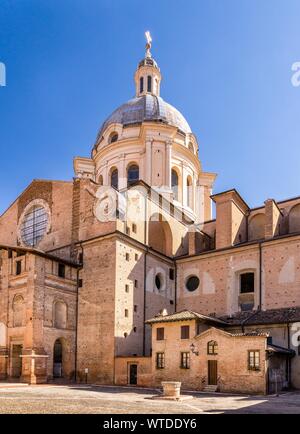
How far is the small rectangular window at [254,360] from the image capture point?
25.7 metres

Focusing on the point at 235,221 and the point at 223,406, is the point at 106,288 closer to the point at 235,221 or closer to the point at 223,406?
the point at 235,221

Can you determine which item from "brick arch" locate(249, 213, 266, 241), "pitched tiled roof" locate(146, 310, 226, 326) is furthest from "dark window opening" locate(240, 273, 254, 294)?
"brick arch" locate(249, 213, 266, 241)

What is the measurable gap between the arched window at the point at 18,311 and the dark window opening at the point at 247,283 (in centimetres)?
1461

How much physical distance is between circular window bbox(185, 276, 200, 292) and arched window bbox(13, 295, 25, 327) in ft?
39.9

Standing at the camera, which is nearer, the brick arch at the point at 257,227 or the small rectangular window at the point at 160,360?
the small rectangular window at the point at 160,360

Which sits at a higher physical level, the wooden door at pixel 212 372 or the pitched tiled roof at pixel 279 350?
the pitched tiled roof at pixel 279 350

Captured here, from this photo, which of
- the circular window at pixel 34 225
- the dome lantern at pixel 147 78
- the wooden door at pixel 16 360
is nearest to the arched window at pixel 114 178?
the circular window at pixel 34 225

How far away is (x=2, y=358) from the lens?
31500 mm

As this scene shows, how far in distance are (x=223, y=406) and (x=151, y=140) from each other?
29.7 metres

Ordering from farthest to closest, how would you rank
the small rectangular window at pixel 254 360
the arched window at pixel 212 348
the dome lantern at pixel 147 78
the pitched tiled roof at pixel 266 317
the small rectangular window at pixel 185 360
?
the dome lantern at pixel 147 78 → the pitched tiled roof at pixel 266 317 → the small rectangular window at pixel 185 360 → the arched window at pixel 212 348 → the small rectangular window at pixel 254 360

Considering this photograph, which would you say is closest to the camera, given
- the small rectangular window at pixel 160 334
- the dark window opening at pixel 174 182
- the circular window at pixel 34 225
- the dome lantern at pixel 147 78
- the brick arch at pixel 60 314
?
the small rectangular window at pixel 160 334

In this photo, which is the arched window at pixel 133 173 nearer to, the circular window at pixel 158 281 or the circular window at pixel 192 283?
the circular window at pixel 158 281

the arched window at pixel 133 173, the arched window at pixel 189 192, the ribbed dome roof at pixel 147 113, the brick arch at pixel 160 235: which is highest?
the ribbed dome roof at pixel 147 113

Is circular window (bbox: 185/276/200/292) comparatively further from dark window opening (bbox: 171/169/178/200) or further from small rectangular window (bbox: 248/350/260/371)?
small rectangular window (bbox: 248/350/260/371)
